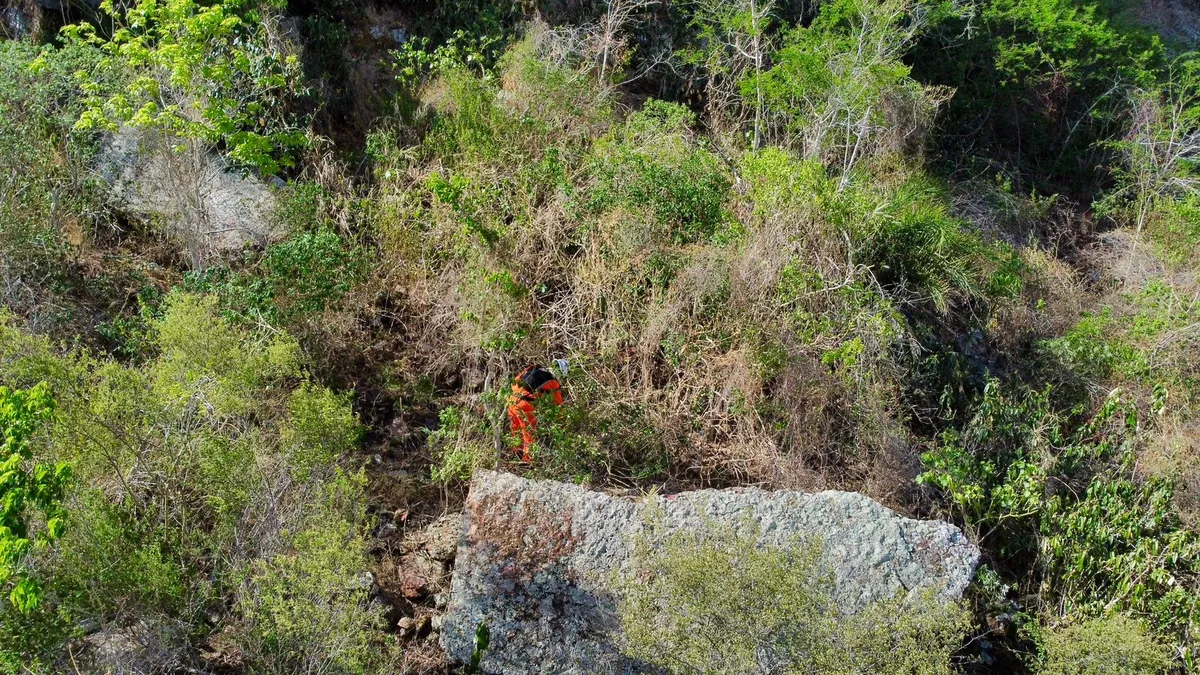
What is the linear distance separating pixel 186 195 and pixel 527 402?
315 centimetres

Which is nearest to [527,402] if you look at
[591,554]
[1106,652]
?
[591,554]

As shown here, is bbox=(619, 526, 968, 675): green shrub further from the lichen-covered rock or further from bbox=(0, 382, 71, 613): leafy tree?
bbox=(0, 382, 71, 613): leafy tree

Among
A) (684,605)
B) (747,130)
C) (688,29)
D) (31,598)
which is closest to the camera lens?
(31,598)

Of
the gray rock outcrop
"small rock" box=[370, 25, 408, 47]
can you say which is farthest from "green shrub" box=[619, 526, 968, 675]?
"small rock" box=[370, 25, 408, 47]

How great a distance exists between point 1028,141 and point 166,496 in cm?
1054

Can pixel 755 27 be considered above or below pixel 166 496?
above

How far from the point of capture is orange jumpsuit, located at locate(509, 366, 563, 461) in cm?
625

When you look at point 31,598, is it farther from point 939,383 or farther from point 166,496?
point 939,383

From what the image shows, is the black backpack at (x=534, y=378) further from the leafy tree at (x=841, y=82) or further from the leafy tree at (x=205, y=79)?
the leafy tree at (x=841, y=82)

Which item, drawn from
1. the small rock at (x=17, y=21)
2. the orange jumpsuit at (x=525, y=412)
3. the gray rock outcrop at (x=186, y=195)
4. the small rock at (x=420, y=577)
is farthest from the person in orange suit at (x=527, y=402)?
the small rock at (x=17, y=21)

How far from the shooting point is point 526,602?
5230 mm

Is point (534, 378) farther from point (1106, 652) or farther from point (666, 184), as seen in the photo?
point (1106, 652)

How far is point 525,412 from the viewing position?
6277 millimetres

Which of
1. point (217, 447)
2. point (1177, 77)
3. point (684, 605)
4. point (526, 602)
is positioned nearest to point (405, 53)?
point (217, 447)
